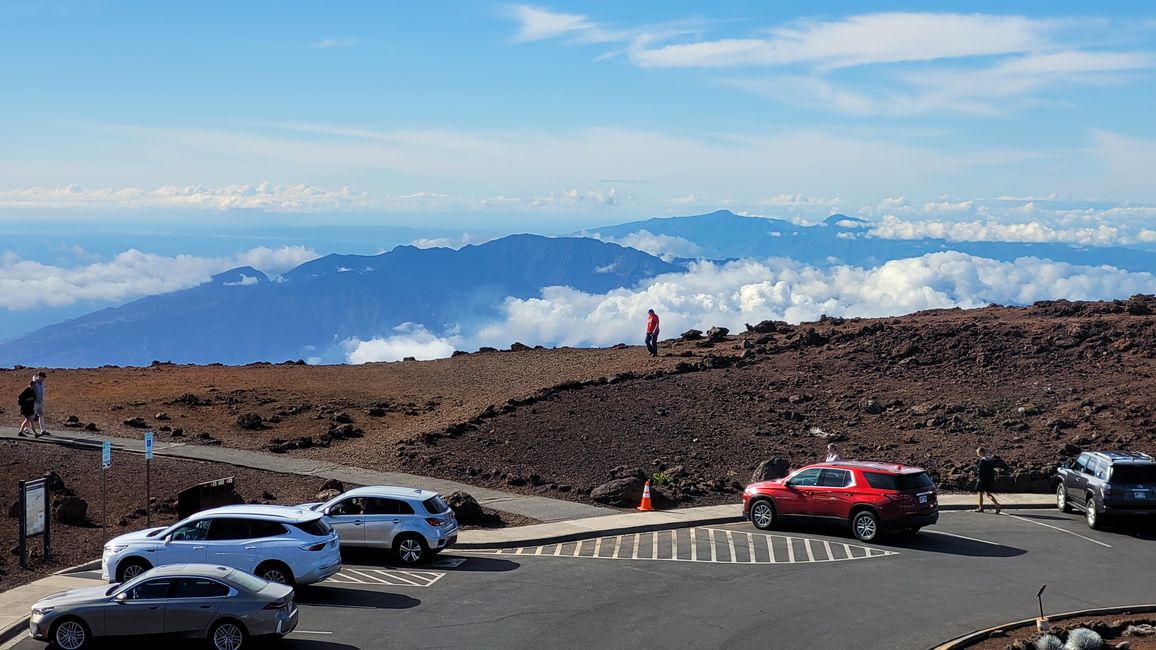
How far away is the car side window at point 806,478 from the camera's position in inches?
901

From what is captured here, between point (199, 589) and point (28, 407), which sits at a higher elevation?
point (28, 407)

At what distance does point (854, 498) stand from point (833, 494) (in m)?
0.45

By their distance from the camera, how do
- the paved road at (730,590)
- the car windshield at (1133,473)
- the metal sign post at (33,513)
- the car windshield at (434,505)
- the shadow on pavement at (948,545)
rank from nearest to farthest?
the paved road at (730,590) → the metal sign post at (33,513) → the car windshield at (434,505) → the shadow on pavement at (948,545) → the car windshield at (1133,473)

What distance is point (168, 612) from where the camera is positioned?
14.4m

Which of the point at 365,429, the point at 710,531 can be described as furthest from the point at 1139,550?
the point at 365,429

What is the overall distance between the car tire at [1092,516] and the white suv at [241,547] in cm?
1603

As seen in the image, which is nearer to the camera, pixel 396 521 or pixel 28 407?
pixel 396 521

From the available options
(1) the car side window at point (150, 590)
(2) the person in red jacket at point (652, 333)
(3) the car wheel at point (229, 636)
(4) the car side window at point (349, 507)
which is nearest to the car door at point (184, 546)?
(1) the car side window at point (150, 590)

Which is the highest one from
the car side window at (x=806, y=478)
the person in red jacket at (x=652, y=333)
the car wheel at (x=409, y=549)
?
the person in red jacket at (x=652, y=333)

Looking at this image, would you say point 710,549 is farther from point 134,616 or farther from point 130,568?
point 134,616

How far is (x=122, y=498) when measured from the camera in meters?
25.2

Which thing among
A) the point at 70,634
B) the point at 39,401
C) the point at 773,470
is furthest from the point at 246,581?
the point at 39,401

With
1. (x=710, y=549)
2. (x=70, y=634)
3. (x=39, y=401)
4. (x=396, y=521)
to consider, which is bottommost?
(x=710, y=549)

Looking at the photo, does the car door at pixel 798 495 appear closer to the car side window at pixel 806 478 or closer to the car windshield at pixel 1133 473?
the car side window at pixel 806 478
